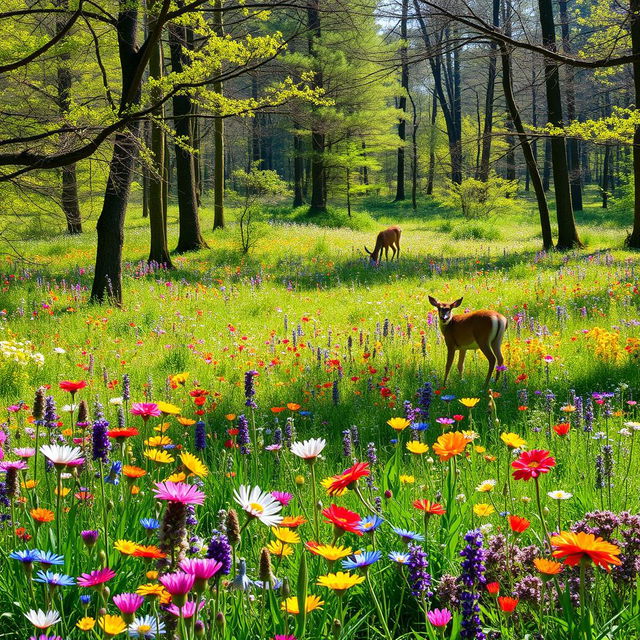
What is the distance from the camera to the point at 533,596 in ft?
5.98

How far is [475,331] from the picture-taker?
5.93 m

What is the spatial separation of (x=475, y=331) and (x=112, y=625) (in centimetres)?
512

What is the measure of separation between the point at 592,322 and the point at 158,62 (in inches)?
451

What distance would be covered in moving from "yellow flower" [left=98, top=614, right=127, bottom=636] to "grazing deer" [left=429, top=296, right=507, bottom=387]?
4.99 m

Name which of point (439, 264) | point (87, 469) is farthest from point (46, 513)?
point (439, 264)

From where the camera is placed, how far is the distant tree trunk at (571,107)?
1627 cm

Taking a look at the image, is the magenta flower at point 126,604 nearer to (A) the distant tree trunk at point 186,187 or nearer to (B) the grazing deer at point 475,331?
(B) the grazing deer at point 475,331

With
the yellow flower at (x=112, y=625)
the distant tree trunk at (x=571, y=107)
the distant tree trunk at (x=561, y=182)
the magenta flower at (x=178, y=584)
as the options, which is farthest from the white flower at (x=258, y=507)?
the distant tree trunk at (x=561, y=182)

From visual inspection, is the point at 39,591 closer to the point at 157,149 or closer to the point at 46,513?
the point at 46,513

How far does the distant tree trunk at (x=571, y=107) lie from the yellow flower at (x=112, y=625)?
9.03m

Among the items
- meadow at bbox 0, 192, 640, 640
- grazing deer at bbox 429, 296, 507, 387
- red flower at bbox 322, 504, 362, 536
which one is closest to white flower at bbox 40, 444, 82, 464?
meadow at bbox 0, 192, 640, 640

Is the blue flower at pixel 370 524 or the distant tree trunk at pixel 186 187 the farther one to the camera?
the distant tree trunk at pixel 186 187

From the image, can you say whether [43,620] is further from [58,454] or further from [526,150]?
[526,150]

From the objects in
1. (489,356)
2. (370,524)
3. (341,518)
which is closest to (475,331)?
(489,356)
